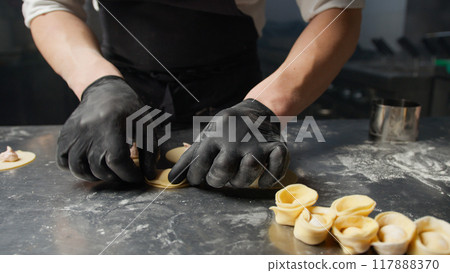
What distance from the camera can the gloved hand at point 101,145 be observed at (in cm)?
104

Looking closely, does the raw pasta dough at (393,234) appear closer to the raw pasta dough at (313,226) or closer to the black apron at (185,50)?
the raw pasta dough at (313,226)

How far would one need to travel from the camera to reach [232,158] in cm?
101

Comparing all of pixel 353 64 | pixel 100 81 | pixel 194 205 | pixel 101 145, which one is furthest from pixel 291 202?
pixel 353 64

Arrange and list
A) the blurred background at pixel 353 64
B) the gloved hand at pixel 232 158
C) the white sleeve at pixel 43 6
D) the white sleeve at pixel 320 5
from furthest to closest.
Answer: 1. the blurred background at pixel 353 64
2. the white sleeve at pixel 43 6
3. the white sleeve at pixel 320 5
4. the gloved hand at pixel 232 158

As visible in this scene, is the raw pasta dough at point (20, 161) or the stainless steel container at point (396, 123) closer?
the raw pasta dough at point (20, 161)

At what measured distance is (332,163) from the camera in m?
1.32

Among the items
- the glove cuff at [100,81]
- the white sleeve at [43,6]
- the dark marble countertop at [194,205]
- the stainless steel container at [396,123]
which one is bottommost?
the dark marble countertop at [194,205]

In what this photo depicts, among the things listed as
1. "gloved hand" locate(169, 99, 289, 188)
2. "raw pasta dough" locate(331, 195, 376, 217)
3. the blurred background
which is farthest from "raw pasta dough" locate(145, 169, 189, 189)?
the blurred background

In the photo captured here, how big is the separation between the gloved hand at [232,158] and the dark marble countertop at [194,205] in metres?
0.05

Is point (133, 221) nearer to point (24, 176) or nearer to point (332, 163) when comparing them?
point (24, 176)

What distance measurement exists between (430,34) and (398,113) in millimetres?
3337

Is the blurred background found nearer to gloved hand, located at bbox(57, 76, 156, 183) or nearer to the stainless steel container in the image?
the stainless steel container

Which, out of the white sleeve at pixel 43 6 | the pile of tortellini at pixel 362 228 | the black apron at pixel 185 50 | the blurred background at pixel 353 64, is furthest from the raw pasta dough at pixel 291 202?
the blurred background at pixel 353 64

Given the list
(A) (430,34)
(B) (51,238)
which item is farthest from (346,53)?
(A) (430,34)
